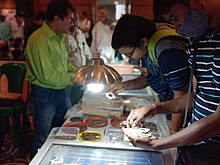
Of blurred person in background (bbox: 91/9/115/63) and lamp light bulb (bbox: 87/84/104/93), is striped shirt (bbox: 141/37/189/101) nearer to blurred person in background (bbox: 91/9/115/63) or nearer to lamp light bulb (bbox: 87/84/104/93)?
lamp light bulb (bbox: 87/84/104/93)

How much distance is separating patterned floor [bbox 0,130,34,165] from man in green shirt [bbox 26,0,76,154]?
0.50 meters

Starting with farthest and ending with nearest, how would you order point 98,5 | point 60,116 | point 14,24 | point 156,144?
point 14,24 → point 98,5 → point 60,116 → point 156,144

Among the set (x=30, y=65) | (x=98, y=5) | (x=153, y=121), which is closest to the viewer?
(x=153, y=121)

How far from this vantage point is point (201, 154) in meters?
1.06

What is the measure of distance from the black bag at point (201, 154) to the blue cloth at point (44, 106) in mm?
1508

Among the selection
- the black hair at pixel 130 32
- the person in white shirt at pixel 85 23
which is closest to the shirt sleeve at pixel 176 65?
the black hair at pixel 130 32

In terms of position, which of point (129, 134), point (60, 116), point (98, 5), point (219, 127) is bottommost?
point (60, 116)

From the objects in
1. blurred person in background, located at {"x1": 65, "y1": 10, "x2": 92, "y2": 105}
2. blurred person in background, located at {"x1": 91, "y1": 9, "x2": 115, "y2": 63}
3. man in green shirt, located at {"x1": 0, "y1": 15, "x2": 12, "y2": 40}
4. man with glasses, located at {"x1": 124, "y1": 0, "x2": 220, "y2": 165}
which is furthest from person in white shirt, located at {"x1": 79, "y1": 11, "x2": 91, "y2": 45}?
man with glasses, located at {"x1": 124, "y1": 0, "x2": 220, "y2": 165}

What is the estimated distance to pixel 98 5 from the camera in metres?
6.08

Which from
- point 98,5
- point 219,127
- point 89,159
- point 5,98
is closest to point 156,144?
point 219,127

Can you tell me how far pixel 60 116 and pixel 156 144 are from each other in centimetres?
165

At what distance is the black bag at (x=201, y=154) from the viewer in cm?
102

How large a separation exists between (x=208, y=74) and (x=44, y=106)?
1.63 m

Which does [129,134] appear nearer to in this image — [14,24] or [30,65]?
[30,65]
